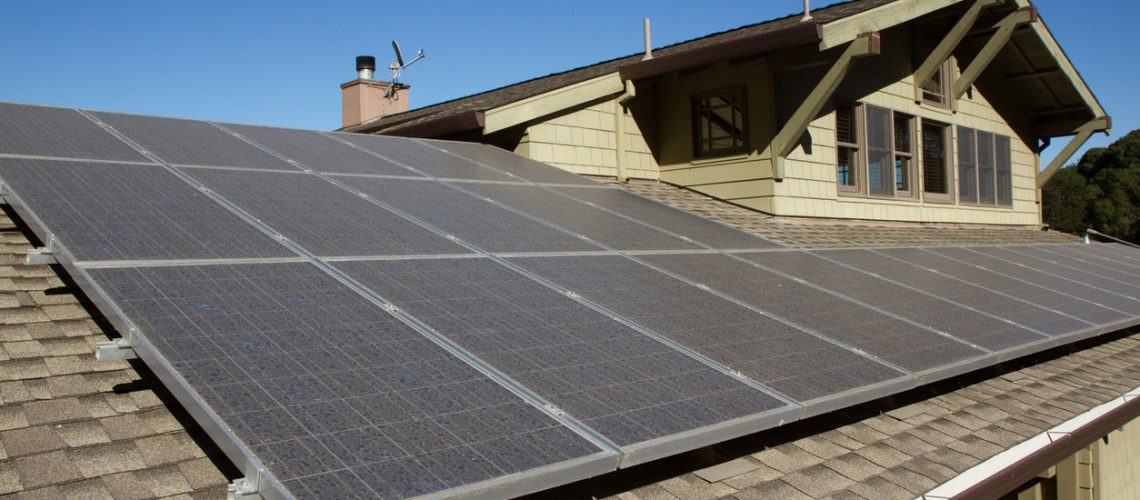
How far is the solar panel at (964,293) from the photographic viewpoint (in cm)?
729

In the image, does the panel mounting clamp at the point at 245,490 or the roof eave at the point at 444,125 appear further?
the roof eave at the point at 444,125

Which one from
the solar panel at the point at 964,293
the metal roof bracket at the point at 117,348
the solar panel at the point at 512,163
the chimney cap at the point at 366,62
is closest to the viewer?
the metal roof bracket at the point at 117,348

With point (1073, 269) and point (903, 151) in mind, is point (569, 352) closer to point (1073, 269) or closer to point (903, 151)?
point (1073, 269)

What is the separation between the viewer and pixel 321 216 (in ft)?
18.0

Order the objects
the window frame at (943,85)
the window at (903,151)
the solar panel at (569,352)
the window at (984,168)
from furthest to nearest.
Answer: the window at (984,168), the window frame at (943,85), the window at (903,151), the solar panel at (569,352)

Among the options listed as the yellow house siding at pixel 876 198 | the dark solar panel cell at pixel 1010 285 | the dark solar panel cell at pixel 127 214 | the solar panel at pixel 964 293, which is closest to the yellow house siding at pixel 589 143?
the yellow house siding at pixel 876 198

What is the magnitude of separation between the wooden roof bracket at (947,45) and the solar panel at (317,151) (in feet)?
30.9

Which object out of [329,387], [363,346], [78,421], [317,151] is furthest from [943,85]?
[78,421]

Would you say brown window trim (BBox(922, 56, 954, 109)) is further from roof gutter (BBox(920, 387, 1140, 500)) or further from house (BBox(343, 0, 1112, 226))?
roof gutter (BBox(920, 387, 1140, 500))

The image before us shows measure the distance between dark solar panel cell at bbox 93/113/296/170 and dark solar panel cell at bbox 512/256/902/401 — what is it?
2501 mm

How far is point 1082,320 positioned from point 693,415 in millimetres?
5847

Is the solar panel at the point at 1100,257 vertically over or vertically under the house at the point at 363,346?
under

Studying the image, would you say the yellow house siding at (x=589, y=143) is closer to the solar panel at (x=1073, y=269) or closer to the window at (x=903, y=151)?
the window at (x=903, y=151)

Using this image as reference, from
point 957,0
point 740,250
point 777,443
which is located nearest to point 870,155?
point 957,0
